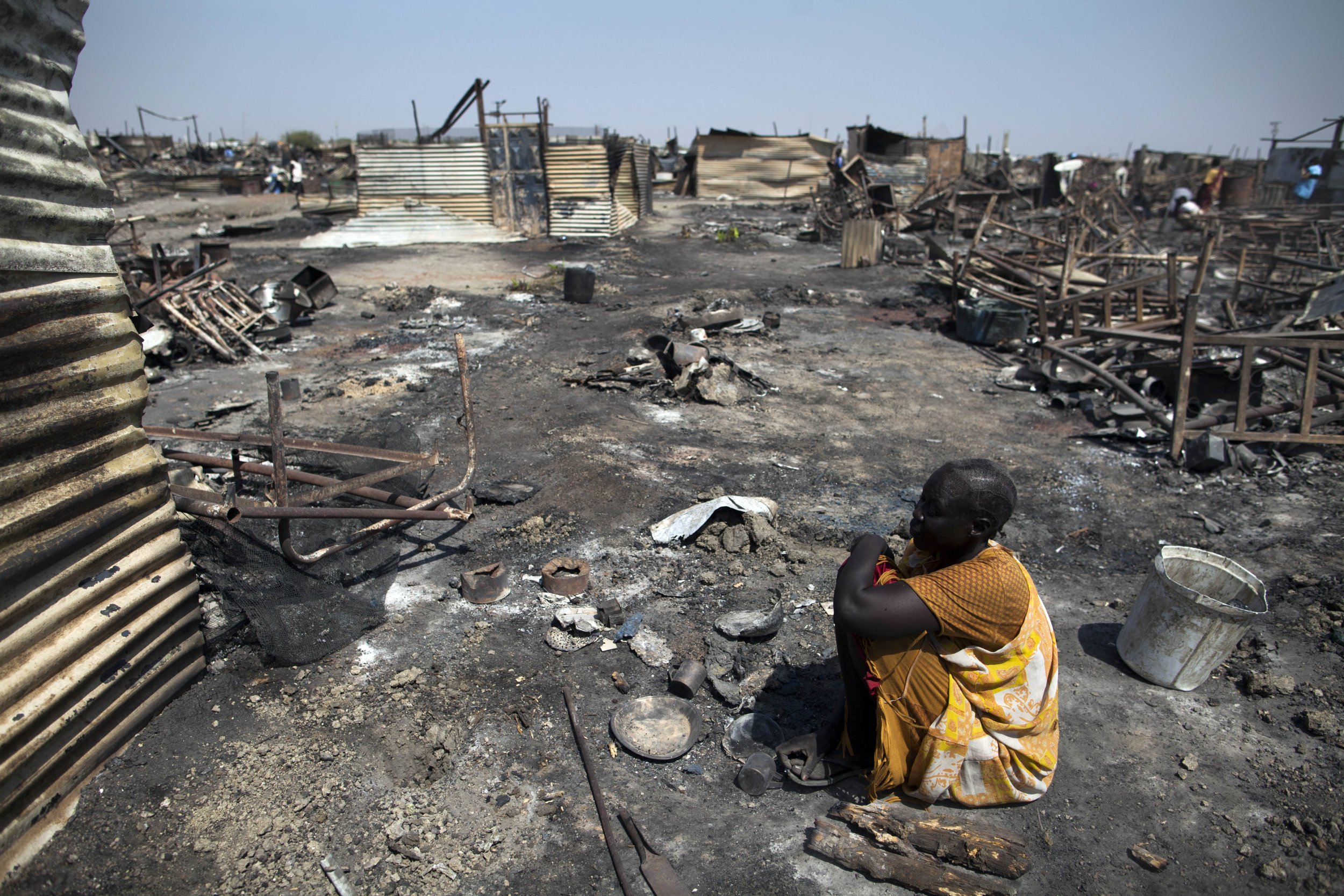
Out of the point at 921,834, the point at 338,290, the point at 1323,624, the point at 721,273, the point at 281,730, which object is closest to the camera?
the point at 921,834

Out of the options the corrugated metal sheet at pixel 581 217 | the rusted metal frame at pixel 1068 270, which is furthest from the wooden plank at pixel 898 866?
the corrugated metal sheet at pixel 581 217

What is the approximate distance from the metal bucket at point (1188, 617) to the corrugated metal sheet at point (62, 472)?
4369 millimetres

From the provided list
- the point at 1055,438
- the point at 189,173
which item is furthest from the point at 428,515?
the point at 189,173

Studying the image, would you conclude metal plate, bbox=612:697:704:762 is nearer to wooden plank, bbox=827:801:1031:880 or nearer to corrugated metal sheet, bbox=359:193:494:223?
wooden plank, bbox=827:801:1031:880

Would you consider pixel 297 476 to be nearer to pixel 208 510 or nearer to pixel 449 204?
pixel 208 510

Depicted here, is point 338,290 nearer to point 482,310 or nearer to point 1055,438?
point 482,310

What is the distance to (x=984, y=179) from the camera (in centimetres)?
2286

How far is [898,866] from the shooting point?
7.91 feet

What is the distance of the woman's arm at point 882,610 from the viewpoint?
229cm

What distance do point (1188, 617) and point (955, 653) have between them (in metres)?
1.63

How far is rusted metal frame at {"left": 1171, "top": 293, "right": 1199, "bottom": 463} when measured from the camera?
5.69m

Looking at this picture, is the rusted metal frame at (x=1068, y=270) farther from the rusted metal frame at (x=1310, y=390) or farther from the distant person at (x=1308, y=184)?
the distant person at (x=1308, y=184)

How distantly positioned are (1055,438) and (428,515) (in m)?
5.91

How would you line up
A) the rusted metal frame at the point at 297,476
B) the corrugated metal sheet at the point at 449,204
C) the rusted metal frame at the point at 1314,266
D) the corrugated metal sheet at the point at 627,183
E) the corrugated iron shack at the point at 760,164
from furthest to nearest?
the corrugated iron shack at the point at 760,164 → the corrugated metal sheet at the point at 627,183 → the corrugated metal sheet at the point at 449,204 → the rusted metal frame at the point at 1314,266 → the rusted metal frame at the point at 297,476
